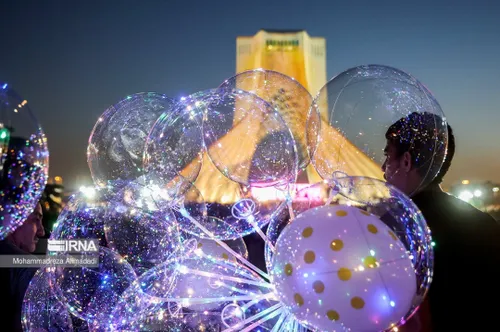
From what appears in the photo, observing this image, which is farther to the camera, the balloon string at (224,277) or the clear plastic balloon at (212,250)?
the clear plastic balloon at (212,250)

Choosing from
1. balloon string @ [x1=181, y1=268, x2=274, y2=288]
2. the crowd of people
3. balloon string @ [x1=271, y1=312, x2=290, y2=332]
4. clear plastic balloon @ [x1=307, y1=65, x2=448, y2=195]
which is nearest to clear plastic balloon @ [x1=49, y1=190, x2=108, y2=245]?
balloon string @ [x1=181, y1=268, x2=274, y2=288]

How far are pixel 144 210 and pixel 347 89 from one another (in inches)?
46.8

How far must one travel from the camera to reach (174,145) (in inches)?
89.5

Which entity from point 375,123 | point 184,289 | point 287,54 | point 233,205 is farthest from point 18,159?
point 287,54

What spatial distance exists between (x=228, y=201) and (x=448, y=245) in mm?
1040

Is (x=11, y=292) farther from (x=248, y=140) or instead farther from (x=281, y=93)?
(x=281, y=93)

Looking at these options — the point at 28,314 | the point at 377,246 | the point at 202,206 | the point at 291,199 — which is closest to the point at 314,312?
the point at 377,246

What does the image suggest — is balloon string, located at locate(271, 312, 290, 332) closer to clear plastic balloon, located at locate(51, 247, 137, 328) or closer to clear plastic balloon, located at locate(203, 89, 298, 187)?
clear plastic balloon, located at locate(203, 89, 298, 187)

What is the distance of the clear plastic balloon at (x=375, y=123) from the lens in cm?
218

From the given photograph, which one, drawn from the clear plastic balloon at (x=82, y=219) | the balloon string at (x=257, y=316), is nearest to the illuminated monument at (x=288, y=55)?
the clear plastic balloon at (x=82, y=219)

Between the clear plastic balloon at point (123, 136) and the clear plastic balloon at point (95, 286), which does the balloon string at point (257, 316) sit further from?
the clear plastic balloon at point (123, 136)

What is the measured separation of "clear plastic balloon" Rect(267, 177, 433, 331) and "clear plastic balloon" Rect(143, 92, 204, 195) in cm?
85

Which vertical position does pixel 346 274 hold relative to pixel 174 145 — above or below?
→ below

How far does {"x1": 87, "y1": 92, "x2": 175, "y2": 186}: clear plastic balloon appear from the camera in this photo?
2676 mm
